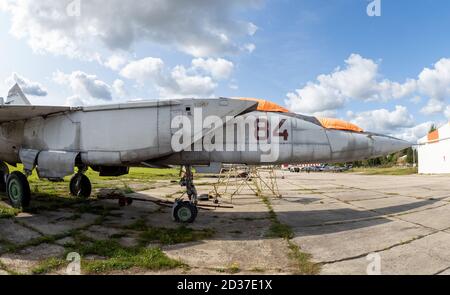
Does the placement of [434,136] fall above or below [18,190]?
above

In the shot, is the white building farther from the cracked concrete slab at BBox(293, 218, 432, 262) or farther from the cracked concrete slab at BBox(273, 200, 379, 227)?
the cracked concrete slab at BBox(293, 218, 432, 262)

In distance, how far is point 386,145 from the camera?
9305 millimetres

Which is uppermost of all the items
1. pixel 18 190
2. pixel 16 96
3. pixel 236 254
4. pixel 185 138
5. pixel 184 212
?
pixel 16 96

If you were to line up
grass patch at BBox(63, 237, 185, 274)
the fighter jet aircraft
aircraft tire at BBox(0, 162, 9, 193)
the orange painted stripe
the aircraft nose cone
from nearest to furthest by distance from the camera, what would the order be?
1. grass patch at BBox(63, 237, 185, 274)
2. the fighter jet aircraft
3. the aircraft nose cone
4. aircraft tire at BBox(0, 162, 9, 193)
5. the orange painted stripe

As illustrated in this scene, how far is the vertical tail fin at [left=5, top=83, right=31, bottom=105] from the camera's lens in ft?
47.2

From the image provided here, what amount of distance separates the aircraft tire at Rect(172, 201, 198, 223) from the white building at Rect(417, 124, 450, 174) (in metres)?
37.1

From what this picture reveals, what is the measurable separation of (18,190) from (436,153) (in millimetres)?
46843

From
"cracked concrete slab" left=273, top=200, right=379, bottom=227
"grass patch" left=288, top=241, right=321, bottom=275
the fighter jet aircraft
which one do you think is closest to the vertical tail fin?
the fighter jet aircraft

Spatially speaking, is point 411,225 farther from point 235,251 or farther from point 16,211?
point 16,211

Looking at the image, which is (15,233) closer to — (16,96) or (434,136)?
(16,96)

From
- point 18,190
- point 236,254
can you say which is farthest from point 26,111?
point 236,254

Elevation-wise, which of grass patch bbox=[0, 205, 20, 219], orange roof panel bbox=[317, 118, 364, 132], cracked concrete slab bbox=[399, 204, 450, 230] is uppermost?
orange roof panel bbox=[317, 118, 364, 132]
